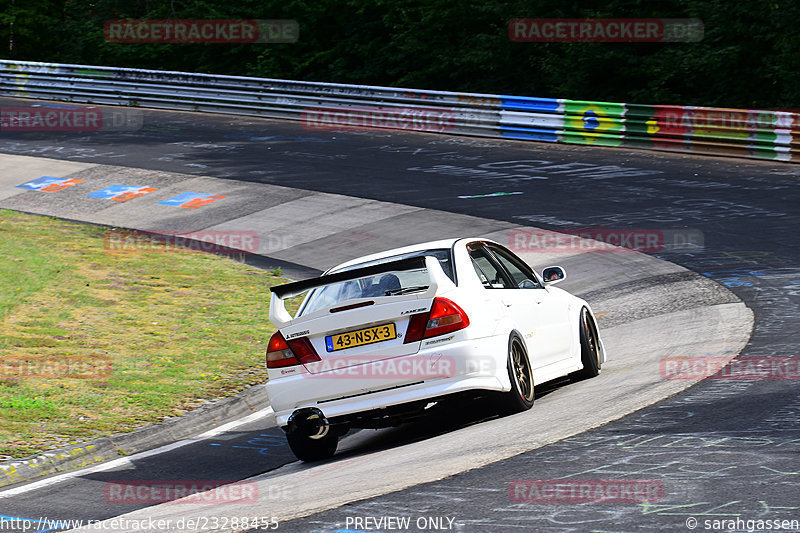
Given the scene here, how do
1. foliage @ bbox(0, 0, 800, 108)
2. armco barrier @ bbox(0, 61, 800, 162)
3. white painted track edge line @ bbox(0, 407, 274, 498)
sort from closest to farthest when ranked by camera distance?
white painted track edge line @ bbox(0, 407, 274, 498) < armco barrier @ bbox(0, 61, 800, 162) < foliage @ bbox(0, 0, 800, 108)

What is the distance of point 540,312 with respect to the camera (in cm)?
908

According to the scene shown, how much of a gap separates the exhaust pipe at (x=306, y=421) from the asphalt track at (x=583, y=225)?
1.41ft

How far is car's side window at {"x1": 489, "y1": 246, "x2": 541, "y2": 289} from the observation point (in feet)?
30.3

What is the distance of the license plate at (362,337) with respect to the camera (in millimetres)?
7742

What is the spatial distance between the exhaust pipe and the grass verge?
1.98 metres

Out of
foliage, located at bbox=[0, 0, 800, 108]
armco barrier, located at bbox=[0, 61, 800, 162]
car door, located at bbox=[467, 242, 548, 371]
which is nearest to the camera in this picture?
car door, located at bbox=[467, 242, 548, 371]

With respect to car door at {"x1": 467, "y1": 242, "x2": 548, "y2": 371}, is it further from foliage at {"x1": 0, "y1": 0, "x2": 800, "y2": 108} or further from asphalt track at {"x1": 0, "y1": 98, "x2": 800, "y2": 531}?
foliage at {"x1": 0, "y1": 0, "x2": 800, "y2": 108}

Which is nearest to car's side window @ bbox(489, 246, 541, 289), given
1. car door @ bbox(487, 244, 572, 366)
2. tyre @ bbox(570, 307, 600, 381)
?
car door @ bbox(487, 244, 572, 366)

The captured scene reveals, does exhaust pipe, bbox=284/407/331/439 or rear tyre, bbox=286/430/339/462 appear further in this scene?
rear tyre, bbox=286/430/339/462

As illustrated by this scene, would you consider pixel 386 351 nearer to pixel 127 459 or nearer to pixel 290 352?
pixel 290 352

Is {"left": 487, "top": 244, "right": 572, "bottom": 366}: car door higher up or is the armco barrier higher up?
the armco barrier

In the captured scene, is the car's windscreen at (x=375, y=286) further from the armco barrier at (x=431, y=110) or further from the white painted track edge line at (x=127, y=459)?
the armco barrier at (x=431, y=110)

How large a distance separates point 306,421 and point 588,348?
10.1ft

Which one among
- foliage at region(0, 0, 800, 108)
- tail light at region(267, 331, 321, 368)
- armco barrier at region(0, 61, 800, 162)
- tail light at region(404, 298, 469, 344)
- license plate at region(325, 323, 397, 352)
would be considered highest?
foliage at region(0, 0, 800, 108)
